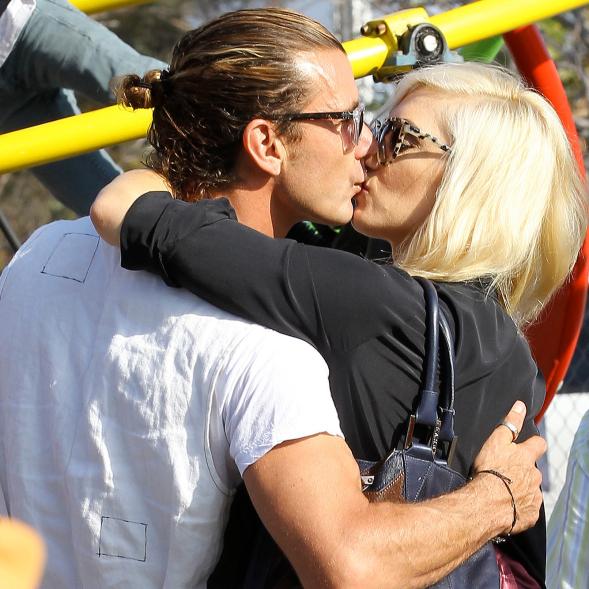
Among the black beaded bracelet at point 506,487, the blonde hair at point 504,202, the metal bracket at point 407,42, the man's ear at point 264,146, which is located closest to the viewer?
the black beaded bracelet at point 506,487

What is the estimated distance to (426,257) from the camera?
193 cm

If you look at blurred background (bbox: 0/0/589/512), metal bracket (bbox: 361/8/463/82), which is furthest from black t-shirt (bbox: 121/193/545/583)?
metal bracket (bbox: 361/8/463/82)

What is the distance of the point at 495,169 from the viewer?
198 centimetres

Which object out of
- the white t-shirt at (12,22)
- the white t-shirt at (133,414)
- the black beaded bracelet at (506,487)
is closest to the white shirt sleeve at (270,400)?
the white t-shirt at (133,414)

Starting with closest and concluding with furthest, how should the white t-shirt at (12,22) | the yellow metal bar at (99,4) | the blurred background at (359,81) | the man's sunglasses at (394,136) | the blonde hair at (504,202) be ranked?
the blonde hair at (504,202)
the man's sunglasses at (394,136)
the white t-shirt at (12,22)
the yellow metal bar at (99,4)
the blurred background at (359,81)

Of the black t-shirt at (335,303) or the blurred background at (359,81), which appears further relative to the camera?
the blurred background at (359,81)

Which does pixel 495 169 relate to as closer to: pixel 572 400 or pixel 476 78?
pixel 476 78

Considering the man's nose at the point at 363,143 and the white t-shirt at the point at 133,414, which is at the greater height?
the man's nose at the point at 363,143

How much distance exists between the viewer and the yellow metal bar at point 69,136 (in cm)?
222

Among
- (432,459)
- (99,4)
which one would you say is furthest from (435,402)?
(99,4)

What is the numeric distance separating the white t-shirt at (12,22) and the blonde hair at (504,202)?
119 cm

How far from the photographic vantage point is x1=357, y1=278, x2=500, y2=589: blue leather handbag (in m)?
1.56

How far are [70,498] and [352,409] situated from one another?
45 cm

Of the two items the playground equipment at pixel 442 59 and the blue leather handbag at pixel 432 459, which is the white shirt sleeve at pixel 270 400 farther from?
the playground equipment at pixel 442 59
